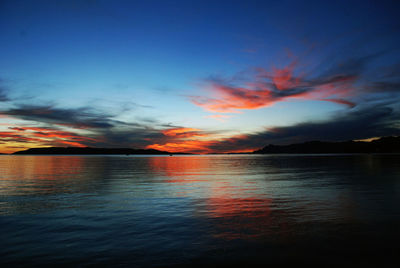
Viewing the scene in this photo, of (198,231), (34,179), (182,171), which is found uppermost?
(34,179)

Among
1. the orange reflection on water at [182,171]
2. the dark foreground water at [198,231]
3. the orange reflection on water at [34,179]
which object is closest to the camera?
the dark foreground water at [198,231]

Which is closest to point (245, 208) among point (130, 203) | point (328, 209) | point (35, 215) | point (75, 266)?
point (328, 209)

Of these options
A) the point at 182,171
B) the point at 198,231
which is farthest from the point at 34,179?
the point at 198,231

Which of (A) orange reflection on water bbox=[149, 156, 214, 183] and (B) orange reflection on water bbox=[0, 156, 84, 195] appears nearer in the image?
(B) orange reflection on water bbox=[0, 156, 84, 195]

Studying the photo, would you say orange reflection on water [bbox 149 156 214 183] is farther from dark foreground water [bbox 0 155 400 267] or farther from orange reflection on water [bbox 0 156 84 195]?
dark foreground water [bbox 0 155 400 267]

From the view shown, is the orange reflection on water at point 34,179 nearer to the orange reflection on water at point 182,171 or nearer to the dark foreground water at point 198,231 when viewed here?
the dark foreground water at point 198,231

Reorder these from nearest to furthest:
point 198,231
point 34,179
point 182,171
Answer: point 198,231
point 34,179
point 182,171

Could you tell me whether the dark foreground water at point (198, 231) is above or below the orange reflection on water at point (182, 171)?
below

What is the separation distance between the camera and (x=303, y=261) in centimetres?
954

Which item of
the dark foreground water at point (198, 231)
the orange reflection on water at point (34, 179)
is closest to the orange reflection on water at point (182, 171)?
the orange reflection on water at point (34, 179)

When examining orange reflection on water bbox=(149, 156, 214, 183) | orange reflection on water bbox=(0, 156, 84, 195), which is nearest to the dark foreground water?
orange reflection on water bbox=(0, 156, 84, 195)

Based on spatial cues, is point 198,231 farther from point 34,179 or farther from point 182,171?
point 182,171

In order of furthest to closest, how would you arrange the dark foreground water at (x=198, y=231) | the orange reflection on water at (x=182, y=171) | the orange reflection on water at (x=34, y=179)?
1. the orange reflection on water at (x=182, y=171)
2. the orange reflection on water at (x=34, y=179)
3. the dark foreground water at (x=198, y=231)

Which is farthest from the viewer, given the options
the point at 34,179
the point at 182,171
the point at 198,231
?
the point at 182,171
